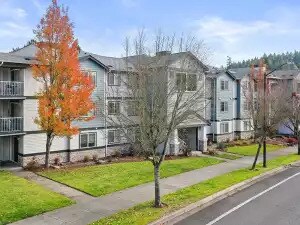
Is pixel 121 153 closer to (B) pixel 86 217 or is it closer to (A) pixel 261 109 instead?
(A) pixel 261 109

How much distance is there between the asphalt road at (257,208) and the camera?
15.0m

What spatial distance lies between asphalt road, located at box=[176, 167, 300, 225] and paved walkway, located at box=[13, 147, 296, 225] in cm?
324

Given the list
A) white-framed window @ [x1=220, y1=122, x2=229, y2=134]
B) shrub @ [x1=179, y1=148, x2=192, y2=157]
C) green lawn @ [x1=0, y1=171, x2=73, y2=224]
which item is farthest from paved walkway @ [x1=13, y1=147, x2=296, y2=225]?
white-framed window @ [x1=220, y1=122, x2=229, y2=134]

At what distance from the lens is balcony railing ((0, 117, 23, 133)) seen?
25.8m

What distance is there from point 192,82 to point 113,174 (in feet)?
31.8

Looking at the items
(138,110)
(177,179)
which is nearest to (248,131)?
(177,179)

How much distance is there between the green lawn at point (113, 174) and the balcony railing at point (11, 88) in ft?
20.0

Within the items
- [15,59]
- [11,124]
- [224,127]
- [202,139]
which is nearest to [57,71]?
[15,59]

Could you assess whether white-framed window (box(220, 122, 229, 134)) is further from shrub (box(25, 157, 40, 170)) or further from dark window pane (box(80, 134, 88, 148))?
shrub (box(25, 157, 40, 170))

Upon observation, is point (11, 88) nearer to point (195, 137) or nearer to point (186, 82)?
point (186, 82)

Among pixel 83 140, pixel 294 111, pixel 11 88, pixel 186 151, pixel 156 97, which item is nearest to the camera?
pixel 156 97

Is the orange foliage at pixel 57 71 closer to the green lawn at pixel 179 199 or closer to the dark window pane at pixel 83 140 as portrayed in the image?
the dark window pane at pixel 83 140

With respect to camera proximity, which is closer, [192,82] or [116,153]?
[192,82]

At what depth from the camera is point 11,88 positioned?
85.9ft
